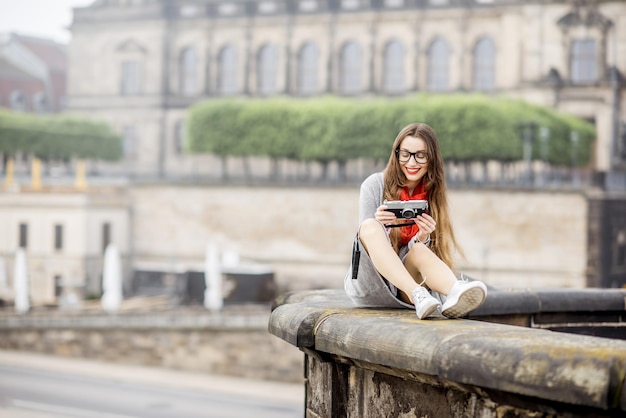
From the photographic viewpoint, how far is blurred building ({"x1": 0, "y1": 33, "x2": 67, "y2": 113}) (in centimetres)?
7088

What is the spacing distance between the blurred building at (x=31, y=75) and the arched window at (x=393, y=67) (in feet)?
78.3

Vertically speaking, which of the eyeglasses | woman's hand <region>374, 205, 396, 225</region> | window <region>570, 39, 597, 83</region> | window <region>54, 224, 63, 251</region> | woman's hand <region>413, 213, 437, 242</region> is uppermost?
window <region>570, 39, 597, 83</region>

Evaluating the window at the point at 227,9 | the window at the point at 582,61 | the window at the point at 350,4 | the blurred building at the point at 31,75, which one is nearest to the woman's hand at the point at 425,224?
the window at the point at 582,61

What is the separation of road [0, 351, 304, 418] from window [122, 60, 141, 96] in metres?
27.6

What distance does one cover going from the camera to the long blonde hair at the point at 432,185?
5344mm

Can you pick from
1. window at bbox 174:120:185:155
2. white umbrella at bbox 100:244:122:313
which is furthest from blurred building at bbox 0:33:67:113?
white umbrella at bbox 100:244:122:313

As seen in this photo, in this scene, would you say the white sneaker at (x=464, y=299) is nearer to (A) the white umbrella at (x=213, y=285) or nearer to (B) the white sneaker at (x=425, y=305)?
(B) the white sneaker at (x=425, y=305)

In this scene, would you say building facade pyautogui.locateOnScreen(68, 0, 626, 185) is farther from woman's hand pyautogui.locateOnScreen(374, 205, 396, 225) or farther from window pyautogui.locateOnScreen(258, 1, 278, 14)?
woman's hand pyautogui.locateOnScreen(374, 205, 396, 225)

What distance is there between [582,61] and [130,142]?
2615 cm

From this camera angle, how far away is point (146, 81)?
65.6 m

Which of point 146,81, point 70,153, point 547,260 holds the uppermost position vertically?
point 146,81

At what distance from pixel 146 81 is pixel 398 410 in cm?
6248

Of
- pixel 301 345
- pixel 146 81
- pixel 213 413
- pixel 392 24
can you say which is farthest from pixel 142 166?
pixel 301 345

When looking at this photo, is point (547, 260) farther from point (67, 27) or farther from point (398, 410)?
point (398, 410)
